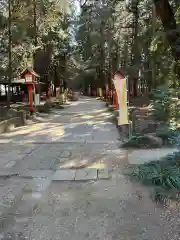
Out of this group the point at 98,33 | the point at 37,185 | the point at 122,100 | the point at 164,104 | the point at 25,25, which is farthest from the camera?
the point at 98,33

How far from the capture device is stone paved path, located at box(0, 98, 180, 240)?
4086 mm

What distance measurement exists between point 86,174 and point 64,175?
1.35ft

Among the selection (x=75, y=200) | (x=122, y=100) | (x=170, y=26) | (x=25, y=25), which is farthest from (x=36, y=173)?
(x=25, y=25)

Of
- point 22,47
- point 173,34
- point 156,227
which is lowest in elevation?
point 156,227

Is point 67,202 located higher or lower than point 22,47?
lower

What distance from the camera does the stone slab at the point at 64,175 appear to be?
6359 millimetres

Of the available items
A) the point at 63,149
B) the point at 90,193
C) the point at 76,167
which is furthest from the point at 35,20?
the point at 90,193

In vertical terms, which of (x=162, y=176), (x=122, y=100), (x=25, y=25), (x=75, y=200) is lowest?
(x=75, y=200)

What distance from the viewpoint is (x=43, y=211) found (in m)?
4.74

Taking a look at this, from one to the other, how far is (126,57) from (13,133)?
24074 mm

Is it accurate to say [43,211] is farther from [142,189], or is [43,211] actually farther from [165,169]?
[165,169]

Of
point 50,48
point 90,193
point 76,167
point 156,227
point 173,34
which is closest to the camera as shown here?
point 156,227

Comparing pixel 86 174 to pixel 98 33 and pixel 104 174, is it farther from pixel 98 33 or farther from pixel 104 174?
pixel 98 33

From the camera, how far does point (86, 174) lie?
660cm
